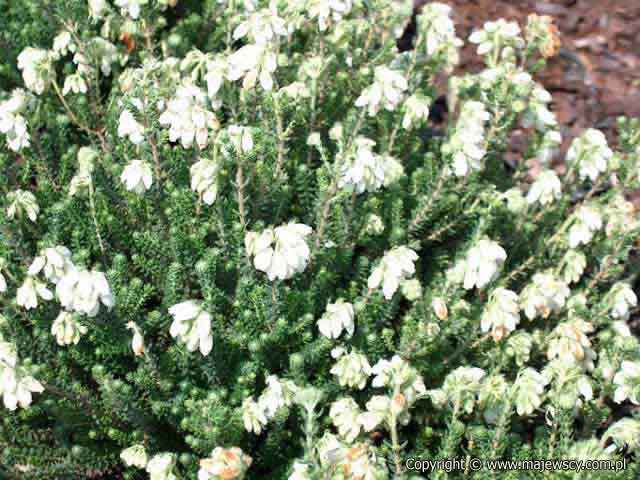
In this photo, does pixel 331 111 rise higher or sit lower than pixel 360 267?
higher

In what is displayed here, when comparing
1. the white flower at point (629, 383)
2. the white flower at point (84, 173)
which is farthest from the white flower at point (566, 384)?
the white flower at point (84, 173)

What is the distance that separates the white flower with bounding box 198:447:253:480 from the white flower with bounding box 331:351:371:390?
688 mm

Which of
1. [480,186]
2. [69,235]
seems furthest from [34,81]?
[480,186]

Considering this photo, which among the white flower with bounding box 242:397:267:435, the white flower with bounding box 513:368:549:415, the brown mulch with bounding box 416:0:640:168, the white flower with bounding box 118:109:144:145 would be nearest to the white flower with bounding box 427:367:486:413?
the white flower with bounding box 513:368:549:415

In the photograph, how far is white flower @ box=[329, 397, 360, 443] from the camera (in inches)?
129

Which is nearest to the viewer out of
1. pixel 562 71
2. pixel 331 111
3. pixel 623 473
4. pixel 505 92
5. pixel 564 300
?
pixel 623 473

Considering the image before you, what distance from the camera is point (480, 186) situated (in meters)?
4.25

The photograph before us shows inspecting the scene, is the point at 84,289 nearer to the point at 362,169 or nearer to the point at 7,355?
the point at 7,355

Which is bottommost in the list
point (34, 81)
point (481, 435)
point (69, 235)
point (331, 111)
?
point (481, 435)

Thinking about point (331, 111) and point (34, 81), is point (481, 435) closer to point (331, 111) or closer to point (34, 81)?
point (331, 111)

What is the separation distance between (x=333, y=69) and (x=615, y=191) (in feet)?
5.29

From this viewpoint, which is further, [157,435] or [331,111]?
[331,111]

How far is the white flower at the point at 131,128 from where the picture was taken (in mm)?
3691

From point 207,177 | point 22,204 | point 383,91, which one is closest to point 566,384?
point 383,91
